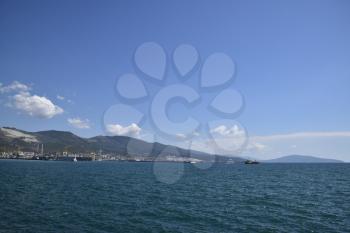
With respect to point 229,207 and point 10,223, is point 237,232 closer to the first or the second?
point 229,207

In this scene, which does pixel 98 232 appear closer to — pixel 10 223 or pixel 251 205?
pixel 10 223

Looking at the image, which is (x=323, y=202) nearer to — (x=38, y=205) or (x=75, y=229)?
(x=75, y=229)

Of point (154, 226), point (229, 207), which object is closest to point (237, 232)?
point (154, 226)

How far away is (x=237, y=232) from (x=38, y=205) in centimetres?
3085

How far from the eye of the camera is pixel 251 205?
46.6 meters

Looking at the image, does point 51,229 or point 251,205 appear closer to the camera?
point 51,229

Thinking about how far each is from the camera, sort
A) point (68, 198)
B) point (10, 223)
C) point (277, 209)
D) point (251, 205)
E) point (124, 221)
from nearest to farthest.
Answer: point (10, 223) < point (124, 221) < point (277, 209) < point (251, 205) < point (68, 198)

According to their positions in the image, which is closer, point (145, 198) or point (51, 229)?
point (51, 229)

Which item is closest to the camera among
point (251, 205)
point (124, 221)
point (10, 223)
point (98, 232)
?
point (98, 232)

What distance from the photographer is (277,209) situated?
4303 cm

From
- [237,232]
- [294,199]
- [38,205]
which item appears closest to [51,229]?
[38,205]

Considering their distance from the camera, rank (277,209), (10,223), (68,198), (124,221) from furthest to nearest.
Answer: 1. (68,198)
2. (277,209)
3. (124,221)
4. (10,223)

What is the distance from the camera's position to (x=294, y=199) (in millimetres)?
53531

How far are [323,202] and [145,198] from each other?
32.9 meters
